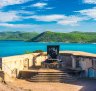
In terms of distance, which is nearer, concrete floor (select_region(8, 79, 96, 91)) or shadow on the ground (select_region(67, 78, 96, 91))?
concrete floor (select_region(8, 79, 96, 91))

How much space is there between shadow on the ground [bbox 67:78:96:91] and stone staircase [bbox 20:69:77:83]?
912mm

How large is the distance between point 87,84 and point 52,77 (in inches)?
148

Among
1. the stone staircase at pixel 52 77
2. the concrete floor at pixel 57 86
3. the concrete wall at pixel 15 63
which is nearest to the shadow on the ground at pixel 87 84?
the concrete floor at pixel 57 86

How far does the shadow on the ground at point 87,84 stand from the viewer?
1094 inches

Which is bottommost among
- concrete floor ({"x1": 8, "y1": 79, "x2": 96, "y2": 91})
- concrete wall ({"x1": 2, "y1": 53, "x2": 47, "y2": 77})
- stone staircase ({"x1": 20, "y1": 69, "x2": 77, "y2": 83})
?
concrete floor ({"x1": 8, "y1": 79, "x2": 96, "y2": 91})

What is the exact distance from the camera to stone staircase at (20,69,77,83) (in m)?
30.8

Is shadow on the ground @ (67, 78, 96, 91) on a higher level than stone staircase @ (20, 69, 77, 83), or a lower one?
lower

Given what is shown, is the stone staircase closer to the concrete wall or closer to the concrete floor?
the concrete floor

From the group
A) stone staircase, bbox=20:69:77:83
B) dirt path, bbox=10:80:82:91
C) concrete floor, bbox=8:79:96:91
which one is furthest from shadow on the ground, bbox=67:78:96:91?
stone staircase, bbox=20:69:77:83

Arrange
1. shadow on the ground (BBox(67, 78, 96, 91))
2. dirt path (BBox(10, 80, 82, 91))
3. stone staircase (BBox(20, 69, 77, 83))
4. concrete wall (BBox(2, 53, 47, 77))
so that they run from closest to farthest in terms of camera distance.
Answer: dirt path (BBox(10, 80, 82, 91))
shadow on the ground (BBox(67, 78, 96, 91))
stone staircase (BBox(20, 69, 77, 83))
concrete wall (BBox(2, 53, 47, 77))

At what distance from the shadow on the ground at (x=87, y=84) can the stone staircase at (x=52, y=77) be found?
912 mm

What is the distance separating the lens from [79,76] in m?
33.3

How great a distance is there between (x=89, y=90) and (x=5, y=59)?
31.3ft

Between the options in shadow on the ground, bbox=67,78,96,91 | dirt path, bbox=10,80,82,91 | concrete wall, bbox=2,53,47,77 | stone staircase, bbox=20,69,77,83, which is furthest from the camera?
concrete wall, bbox=2,53,47,77
